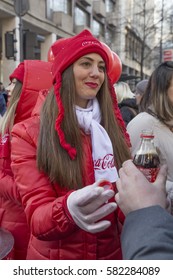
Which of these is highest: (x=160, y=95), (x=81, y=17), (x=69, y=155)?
(x=81, y=17)

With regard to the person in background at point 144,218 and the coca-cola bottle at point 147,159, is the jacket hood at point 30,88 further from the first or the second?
the person in background at point 144,218

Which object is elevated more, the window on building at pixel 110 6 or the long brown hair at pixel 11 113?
the window on building at pixel 110 6

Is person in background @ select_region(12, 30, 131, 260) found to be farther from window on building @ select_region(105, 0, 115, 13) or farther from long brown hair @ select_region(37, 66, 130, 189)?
window on building @ select_region(105, 0, 115, 13)

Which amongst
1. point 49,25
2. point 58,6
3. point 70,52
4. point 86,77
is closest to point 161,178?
point 86,77

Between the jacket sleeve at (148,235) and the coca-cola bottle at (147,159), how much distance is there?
0.26 meters

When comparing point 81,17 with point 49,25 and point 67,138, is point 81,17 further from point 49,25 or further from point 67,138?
point 67,138

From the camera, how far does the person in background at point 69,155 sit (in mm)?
1518

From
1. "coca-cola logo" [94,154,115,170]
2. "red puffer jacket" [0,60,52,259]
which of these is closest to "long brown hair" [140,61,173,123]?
"red puffer jacket" [0,60,52,259]

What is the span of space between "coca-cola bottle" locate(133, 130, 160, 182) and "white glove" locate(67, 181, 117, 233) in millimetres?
153

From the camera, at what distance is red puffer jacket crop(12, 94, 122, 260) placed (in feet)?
4.78

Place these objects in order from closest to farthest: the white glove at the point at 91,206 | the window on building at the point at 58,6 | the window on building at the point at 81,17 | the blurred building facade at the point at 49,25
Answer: the white glove at the point at 91,206, the blurred building facade at the point at 49,25, the window on building at the point at 58,6, the window on building at the point at 81,17

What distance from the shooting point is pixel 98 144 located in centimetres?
168

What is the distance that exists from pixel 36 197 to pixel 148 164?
0.53 metres

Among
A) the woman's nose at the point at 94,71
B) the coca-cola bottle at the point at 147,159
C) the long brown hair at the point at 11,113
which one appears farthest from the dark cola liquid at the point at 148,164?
the long brown hair at the point at 11,113
